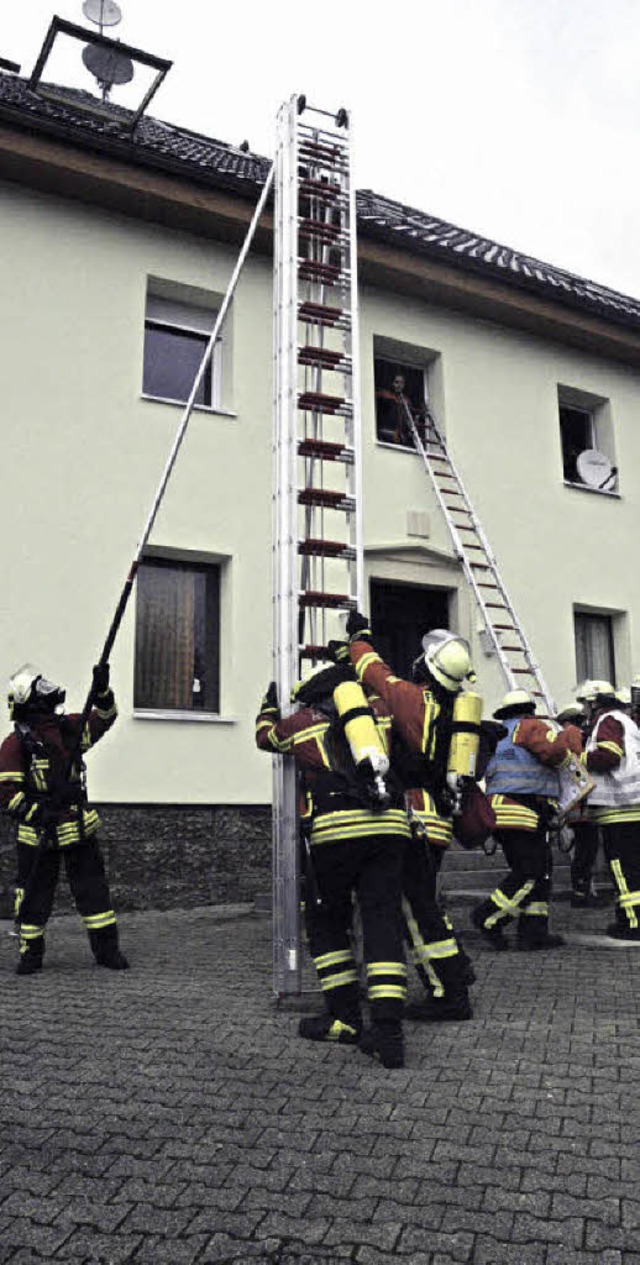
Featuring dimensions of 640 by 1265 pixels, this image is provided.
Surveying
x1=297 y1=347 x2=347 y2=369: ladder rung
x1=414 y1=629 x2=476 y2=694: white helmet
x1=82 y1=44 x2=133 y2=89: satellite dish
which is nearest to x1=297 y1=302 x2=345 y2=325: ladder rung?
x1=297 y1=347 x2=347 y2=369: ladder rung

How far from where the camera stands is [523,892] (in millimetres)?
6484

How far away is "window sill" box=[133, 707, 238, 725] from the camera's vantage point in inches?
356

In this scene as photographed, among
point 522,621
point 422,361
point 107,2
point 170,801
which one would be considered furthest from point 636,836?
point 107,2

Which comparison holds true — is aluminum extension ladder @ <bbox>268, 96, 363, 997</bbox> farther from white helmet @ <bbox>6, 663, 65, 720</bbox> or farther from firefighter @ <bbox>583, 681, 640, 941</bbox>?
firefighter @ <bbox>583, 681, 640, 941</bbox>

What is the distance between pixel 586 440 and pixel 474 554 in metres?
3.13

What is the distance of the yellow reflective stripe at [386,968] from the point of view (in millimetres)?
4082

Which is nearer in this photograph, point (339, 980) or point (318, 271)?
point (339, 980)

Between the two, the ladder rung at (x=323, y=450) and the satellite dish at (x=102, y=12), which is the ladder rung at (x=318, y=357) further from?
the satellite dish at (x=102, y=12)

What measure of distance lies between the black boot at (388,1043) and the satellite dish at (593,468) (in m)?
9.62

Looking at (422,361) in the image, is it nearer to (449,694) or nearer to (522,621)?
(522,621)

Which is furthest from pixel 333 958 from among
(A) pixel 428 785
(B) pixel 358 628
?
(B) pixel 358 628

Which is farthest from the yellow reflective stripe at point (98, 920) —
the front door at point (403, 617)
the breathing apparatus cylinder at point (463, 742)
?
the front door at point (403, 617)

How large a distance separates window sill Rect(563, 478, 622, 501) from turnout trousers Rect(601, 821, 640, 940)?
6.26 meters

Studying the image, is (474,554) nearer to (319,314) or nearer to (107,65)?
(319,314)
